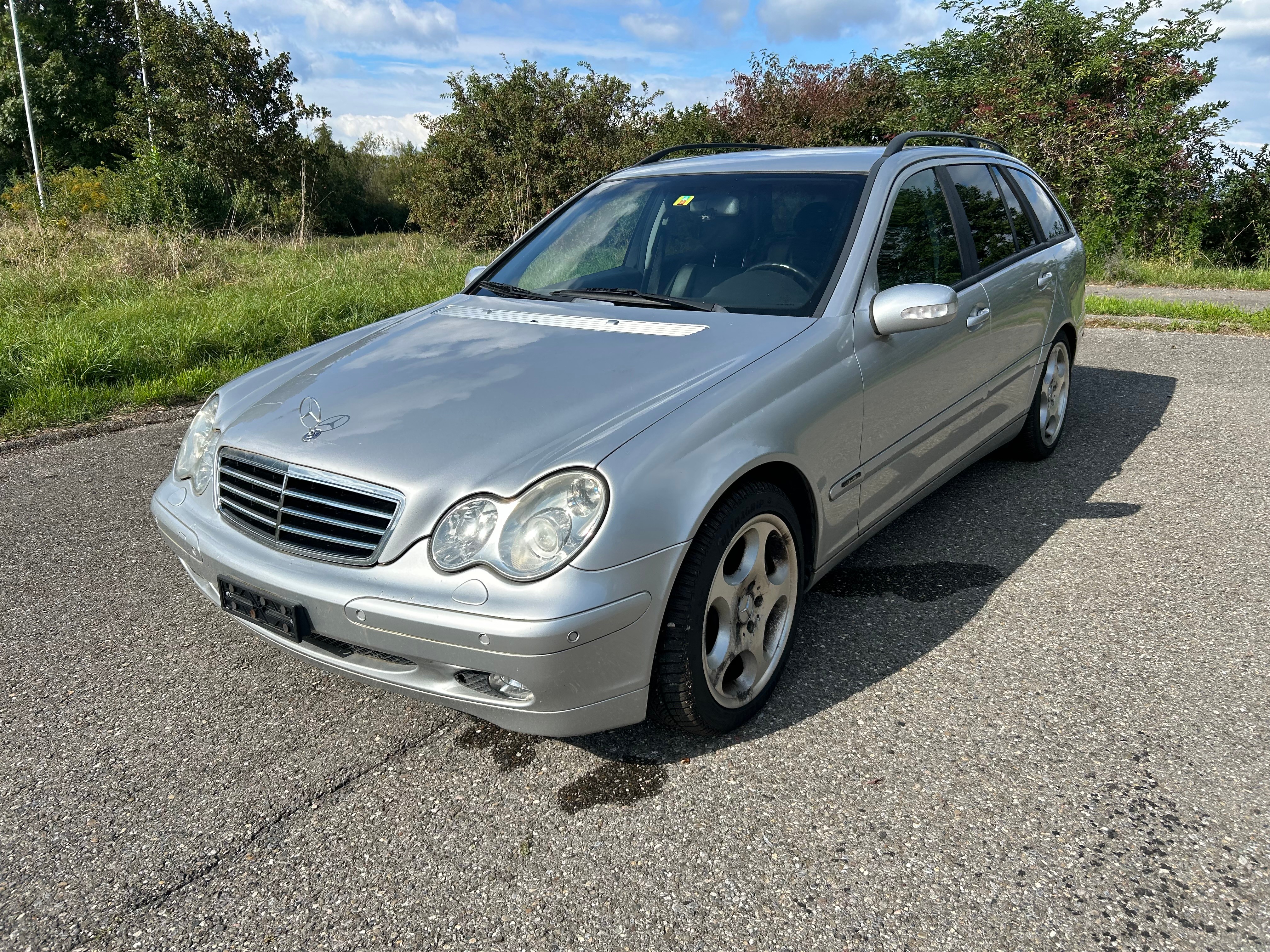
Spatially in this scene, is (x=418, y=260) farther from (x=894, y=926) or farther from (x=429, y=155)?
(x=894, y=926)

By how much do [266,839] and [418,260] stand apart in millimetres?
10661

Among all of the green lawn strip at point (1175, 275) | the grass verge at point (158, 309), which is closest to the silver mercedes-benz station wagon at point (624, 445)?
A: the grass verge at point (158, 309)

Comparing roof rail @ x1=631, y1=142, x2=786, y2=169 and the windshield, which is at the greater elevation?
roof rail @ x1=631, y1=142, x2=786, y2=169

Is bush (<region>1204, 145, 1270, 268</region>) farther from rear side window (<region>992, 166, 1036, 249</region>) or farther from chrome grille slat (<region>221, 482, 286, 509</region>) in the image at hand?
chrome grille slat (<region>221, 482, 286, 509</region>)

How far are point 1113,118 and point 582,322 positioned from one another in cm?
1398

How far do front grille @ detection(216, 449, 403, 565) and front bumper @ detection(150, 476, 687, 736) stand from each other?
44 mm

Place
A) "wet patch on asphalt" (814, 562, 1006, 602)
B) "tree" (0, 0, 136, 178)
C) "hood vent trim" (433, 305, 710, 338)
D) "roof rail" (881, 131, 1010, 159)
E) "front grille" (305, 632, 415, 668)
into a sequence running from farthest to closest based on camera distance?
"tree" (0, 0, 136, 178)
"roof rail" (881, 131, 1010, 159)
"wet patch on asphalt" (814, 562, 1006, 602)
"hood vent trim" (433, 305, 710, 338)
"front grille" (305, 632, 415, 668)

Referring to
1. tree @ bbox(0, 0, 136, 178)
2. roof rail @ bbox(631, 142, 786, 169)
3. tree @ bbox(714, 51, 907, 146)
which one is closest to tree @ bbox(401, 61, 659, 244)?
tree @ bbox(714, 51, 907, 146)

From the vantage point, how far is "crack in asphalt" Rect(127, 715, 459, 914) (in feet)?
6.87

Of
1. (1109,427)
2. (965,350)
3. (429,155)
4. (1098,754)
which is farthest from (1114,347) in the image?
(429,155)

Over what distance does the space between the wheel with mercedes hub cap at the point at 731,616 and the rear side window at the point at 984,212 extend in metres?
1.97

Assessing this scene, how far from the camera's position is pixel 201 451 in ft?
9.55

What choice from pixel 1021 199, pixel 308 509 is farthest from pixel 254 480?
pixel 1021 199

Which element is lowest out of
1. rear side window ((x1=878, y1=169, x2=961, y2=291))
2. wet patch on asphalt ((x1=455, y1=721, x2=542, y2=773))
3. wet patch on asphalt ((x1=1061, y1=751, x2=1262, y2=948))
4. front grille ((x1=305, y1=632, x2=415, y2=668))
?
wet patch on asphalt ((x1=455, y1=721, x2=542, y2=773))
